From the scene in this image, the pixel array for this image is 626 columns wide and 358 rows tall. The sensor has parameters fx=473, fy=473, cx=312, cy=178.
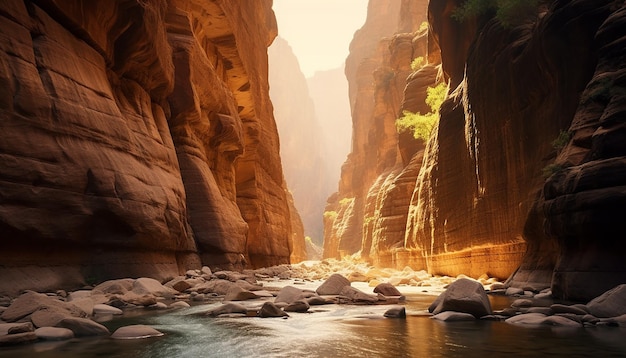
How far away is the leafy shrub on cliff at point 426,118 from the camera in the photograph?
2595 cm

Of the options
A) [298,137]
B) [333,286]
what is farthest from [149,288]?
[298,137]

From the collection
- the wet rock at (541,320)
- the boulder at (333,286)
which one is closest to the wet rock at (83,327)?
the wet rock at (541,320)

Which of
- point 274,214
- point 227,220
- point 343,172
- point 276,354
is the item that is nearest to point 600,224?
point 276,354

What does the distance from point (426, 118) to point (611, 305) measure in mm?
22695

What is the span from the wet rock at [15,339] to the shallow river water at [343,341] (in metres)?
0.16

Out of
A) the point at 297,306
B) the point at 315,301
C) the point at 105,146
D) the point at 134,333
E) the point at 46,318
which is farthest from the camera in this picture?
the point at 105,146

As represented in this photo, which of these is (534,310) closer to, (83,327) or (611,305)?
(611,305)

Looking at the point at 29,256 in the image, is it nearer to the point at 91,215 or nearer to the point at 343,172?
the point at 91,215

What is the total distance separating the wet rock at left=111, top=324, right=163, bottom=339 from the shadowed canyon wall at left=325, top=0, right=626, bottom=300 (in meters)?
6.25

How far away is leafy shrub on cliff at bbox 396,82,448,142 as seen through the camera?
2595 cm

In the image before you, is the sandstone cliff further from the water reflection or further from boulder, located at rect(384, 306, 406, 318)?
the water reflection

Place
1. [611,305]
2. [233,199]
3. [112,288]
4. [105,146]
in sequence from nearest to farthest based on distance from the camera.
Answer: [611,305] < [112,288] < [105,146] < [233,199]

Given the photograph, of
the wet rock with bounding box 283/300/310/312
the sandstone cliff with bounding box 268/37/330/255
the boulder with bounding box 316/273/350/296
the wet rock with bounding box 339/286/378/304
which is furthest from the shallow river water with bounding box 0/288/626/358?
the sandstone cliff with bounding box 268/37/330/255

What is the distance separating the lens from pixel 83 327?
504cm
